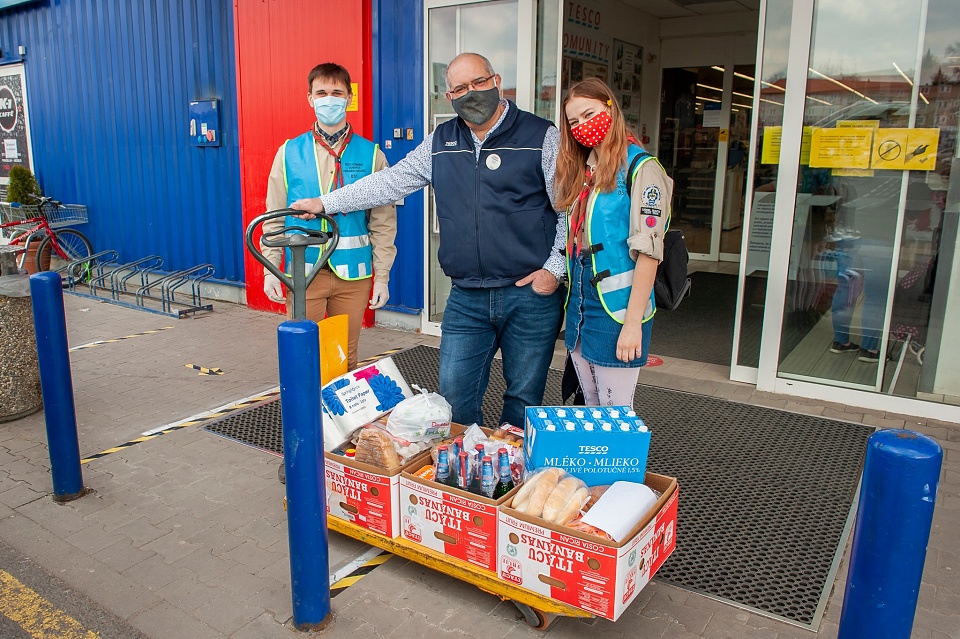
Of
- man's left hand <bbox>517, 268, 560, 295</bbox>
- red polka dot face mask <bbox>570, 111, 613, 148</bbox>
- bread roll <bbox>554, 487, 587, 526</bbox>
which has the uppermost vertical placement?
red polka dot face mask <bbox>570, 111, 613, 148</bbox>

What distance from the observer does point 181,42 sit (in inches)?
323

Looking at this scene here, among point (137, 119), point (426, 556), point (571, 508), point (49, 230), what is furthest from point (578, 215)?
point (49, 230)

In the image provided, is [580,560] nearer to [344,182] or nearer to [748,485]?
[748,485]

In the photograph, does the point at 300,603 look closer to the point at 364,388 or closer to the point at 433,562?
the point at 433,562

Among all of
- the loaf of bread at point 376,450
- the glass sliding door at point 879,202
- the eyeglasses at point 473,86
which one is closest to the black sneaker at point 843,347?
the glass sliding door at point 879,202

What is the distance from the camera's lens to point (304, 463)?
101 inches

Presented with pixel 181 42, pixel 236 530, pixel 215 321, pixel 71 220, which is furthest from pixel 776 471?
pixel 71 220

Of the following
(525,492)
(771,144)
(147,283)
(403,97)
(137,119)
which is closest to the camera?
(525,492)

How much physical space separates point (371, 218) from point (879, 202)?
3224mm

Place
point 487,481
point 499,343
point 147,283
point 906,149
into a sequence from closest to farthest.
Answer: point 487,481 < point 499,343 < point 906,149 < point 147,283

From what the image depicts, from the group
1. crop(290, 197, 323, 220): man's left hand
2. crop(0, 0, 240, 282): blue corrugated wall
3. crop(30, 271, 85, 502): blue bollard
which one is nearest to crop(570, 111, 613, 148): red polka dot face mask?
crop(290, 197, 323, 220): man's left hand

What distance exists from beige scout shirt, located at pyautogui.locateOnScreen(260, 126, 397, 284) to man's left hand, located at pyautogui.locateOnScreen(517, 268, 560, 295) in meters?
0.93

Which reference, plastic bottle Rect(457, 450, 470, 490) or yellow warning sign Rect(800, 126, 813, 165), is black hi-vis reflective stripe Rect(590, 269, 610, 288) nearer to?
plastic bottle Rect(457, 450, 470, 490)

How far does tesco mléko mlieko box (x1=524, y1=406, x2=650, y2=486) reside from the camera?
2.86 m
